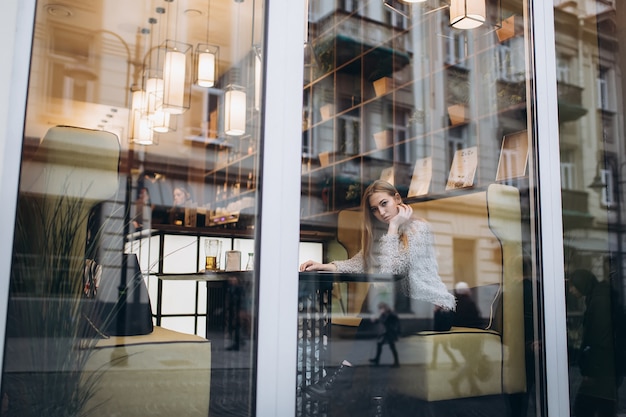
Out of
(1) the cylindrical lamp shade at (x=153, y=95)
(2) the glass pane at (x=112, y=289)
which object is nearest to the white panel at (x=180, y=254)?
(2) the glass pane at (x=112, y=289)

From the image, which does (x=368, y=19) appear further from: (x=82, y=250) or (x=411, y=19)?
(x=82, y=250)

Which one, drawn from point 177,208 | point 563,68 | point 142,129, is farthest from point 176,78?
point 563,68

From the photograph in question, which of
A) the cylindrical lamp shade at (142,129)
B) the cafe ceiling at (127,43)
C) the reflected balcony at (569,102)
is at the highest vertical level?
the cafe ceiling at (127,43)

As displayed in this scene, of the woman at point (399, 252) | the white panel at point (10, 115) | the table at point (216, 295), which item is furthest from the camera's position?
the woman at point (399, 252)

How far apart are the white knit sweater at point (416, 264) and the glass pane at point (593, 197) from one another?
2.02ft

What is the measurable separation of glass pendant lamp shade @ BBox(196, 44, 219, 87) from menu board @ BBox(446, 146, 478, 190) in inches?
80.0

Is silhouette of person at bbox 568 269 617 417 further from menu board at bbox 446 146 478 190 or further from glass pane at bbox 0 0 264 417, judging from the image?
menu board at bbox 446 146 478 190

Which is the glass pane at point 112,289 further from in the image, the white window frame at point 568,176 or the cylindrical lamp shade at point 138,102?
the cylindrical lamp shade at point 138,102

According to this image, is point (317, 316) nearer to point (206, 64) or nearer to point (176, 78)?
point (176, 78)

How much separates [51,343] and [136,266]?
326 mm

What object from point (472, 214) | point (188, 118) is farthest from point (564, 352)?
point (188, 118)

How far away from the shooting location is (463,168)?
3.94 meters

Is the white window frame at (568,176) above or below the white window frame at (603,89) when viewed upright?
below

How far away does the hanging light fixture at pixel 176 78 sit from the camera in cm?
423
